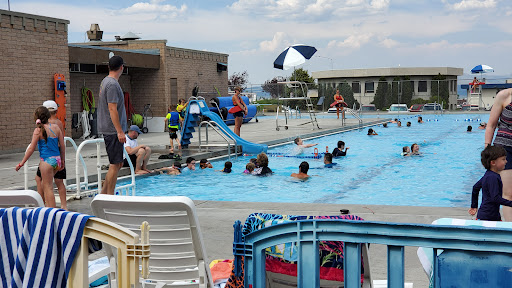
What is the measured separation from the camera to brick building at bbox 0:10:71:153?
16.5 metres

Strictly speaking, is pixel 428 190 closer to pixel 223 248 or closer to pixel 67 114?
pixel 223 248

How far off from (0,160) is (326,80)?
167 feet

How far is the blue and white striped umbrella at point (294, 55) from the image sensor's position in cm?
2423

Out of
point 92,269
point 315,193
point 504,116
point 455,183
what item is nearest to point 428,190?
point 455,183

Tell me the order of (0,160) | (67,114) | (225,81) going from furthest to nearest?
(225,81) → (67,114) → (0,160)

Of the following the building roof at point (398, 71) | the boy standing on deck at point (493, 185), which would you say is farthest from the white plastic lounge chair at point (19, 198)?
the building roof at point (398, 71)

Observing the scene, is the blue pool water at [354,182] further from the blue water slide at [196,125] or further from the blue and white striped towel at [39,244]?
the blue and white striped towel at [39,244]

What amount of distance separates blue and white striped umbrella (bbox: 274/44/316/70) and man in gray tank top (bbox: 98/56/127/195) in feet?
58.6

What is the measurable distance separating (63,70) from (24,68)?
1.66m

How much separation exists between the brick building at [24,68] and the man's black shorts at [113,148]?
11062 millimetres

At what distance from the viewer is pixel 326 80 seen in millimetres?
62812

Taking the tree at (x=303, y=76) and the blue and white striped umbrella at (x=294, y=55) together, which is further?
the tree at (x=303, y=76)

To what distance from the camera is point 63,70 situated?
1873 centimetres

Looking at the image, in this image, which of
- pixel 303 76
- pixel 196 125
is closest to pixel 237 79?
pixel 303 76
